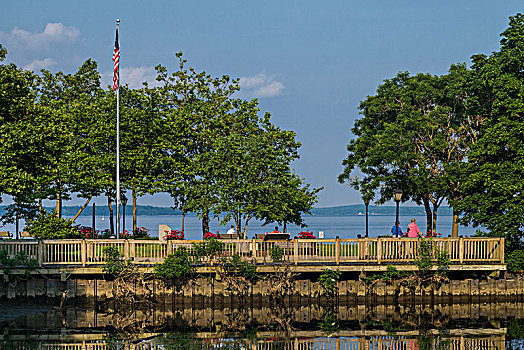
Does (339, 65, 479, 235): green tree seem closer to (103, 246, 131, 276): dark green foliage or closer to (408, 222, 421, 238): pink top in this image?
(408, 222, 421, 238): pink top

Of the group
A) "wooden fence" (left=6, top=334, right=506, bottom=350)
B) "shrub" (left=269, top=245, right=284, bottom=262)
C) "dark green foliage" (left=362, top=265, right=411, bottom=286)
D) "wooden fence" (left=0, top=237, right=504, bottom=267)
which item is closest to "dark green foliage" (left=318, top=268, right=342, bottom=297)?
"wooden fence" (left=0, top=237, right=504, bottom=267)

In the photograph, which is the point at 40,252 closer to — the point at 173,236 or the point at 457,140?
the point at 173,236

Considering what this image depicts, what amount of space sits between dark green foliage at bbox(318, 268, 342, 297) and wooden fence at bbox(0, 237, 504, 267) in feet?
1.61

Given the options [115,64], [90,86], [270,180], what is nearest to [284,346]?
[270,180]

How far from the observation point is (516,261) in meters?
32.0

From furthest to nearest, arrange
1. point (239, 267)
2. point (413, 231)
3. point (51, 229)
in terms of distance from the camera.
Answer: point (51, 229) → point (413, 231) → point (239, 267)

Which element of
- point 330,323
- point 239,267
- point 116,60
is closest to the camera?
point 330,323

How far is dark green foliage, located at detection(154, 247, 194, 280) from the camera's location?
1154 inches

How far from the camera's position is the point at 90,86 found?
57125mm

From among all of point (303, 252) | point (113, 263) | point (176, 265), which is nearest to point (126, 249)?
point (113, 263)

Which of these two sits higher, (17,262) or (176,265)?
(17,262)

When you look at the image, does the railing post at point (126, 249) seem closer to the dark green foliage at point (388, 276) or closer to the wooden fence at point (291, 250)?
the wooden fence at point (291, 250)

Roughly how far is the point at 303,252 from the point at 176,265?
5701 mm

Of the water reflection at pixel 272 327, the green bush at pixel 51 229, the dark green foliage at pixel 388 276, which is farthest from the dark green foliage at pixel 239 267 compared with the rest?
the green bush at pixel 51 229
